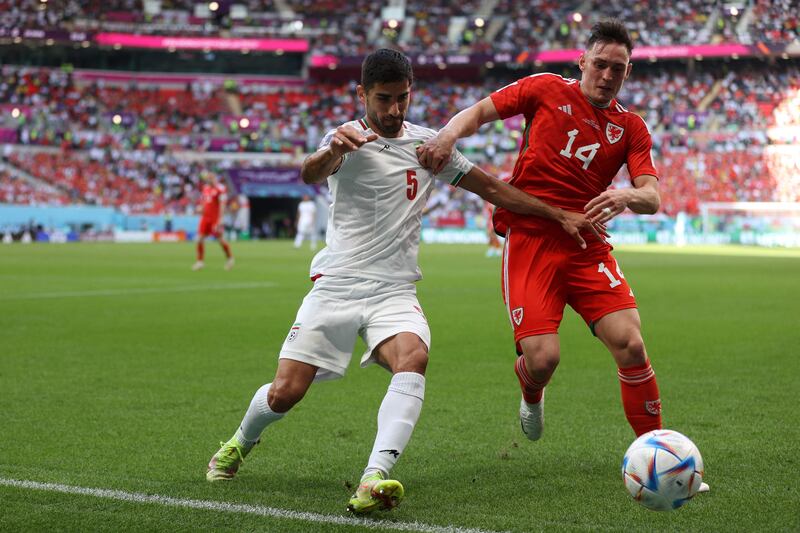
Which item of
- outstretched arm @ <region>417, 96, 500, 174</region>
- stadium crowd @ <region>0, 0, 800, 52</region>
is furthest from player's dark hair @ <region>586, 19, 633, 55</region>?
stadium crowd @ <region>0, 0, 800, 52</region>

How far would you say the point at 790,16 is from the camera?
51.8 m

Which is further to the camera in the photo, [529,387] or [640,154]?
[529,387]

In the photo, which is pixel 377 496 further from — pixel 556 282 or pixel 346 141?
pixel 556 282

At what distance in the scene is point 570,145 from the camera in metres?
5.26

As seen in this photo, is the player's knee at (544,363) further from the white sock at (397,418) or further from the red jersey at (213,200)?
the red jersey at (213,200)

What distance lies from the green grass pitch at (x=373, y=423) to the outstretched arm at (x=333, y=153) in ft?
4.88

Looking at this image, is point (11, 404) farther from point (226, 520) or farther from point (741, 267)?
point (741, 267)

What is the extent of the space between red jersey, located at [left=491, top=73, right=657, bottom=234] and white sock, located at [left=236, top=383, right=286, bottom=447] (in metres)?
1.69

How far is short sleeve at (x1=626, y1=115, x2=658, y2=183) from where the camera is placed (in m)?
5.20

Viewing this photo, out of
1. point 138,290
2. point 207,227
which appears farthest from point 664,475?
point 207,227

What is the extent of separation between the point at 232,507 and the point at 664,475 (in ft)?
6.13

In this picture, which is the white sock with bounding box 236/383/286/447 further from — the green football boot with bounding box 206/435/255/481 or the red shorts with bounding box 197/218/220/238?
the red shorts with bounding box 197/218/220/238

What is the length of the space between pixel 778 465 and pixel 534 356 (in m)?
1.39

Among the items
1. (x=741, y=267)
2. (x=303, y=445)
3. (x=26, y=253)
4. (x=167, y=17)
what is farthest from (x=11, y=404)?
(x=167, y=17)
